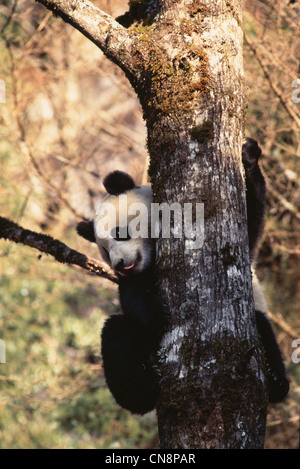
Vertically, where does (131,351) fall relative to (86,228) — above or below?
below

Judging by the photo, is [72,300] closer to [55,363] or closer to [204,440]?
[55,363]

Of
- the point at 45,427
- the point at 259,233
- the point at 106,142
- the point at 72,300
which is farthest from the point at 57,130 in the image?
the point at 259,233

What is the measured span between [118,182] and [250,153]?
0.93m

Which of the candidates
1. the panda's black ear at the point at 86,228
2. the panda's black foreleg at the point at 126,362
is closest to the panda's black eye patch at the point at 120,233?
the panda's black ear at the point at 86,228

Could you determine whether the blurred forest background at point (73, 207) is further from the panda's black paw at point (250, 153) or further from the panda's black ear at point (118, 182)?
the panda's black ear at point (118, 182)

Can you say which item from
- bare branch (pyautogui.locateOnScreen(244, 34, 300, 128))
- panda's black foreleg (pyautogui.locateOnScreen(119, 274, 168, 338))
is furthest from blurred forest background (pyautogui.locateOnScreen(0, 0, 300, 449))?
panda's black foreleg (pyautogui.locateOnScreen(119, 274, 168, 338))

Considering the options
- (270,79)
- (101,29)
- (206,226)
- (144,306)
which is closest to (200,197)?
(206,226)

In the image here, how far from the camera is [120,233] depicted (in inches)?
136

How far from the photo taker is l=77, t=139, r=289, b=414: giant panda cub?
10.6 ft

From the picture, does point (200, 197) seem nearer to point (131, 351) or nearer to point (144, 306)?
point (144, 306)

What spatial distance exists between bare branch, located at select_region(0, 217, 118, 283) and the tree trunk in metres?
0.81

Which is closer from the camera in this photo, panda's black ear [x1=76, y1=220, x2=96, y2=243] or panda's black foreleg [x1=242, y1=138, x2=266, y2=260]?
panda's black foreleg [x1=242, y1=138, x2=266, y2=260]

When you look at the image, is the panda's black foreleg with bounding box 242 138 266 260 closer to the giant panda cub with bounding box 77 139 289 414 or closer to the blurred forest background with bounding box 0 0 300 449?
the giant panda cub with bounding box 77 139 289 414

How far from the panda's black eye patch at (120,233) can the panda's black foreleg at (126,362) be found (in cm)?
53
